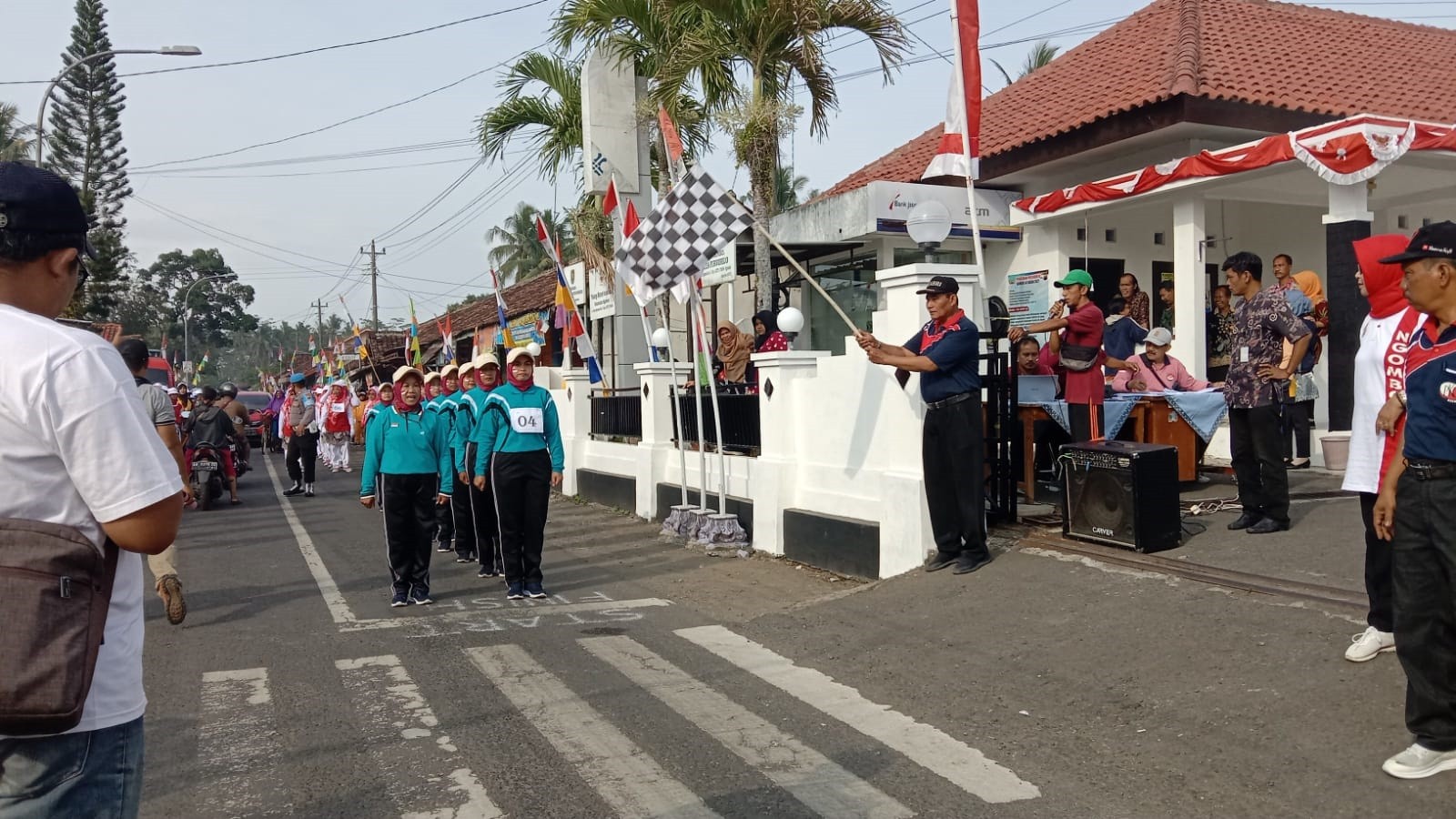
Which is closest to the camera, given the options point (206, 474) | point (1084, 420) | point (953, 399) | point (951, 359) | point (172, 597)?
point (172, 597)

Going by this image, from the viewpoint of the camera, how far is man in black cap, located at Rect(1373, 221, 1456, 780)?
3971mm

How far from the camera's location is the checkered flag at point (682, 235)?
31.6ft

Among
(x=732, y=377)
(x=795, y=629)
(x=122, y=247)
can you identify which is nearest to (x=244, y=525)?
(x=732, y=377)

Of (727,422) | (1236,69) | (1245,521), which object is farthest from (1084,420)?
(1236,69)

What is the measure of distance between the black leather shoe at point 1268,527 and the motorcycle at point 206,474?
14.1 m

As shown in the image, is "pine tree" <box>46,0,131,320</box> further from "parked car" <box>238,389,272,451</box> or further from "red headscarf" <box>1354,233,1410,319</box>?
"red headscarf" <box>1354,233,1410,319</box>

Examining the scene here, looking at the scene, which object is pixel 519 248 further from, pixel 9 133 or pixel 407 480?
pixel 407 480

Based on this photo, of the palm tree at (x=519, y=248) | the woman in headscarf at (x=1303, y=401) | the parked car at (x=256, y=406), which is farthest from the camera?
the palm tree at (x=519, y=248)

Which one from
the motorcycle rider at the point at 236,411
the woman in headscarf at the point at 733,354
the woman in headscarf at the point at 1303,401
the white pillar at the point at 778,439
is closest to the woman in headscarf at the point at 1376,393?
the white pillar at the point at 778,439

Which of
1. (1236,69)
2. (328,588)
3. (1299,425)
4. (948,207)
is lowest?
(328,588)

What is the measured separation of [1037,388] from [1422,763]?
6405mm

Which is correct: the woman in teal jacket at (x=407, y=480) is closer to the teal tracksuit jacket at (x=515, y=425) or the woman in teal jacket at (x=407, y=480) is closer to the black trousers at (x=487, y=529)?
the teal tracksuit jacket at (x=515, y=425)

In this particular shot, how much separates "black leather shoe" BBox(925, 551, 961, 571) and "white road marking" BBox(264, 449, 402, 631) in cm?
383

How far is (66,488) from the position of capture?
1972 millimetres
